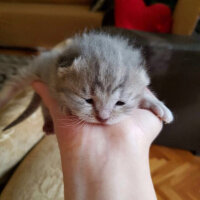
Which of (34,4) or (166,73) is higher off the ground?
(166,73)

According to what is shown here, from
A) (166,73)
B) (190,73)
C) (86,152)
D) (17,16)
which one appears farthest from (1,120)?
(17,16)

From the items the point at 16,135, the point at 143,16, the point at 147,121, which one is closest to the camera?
the point at 147,121

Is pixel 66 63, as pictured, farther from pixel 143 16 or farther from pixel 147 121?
pixel 143 16

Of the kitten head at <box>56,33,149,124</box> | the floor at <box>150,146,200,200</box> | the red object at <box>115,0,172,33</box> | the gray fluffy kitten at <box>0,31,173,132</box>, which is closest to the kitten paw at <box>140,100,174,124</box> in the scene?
the gray fluffy kitten at <box>0,31,173,132</box>

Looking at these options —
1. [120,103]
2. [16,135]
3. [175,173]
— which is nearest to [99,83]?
[120,103]

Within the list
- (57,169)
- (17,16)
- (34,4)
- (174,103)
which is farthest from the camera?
(34,4)

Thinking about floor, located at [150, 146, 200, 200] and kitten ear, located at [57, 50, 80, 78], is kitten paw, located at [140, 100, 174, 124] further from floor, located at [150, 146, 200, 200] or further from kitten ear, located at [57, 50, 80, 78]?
floor, located at [150, 146, 200, 200]

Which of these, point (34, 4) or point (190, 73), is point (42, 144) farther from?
point (34, 4)
